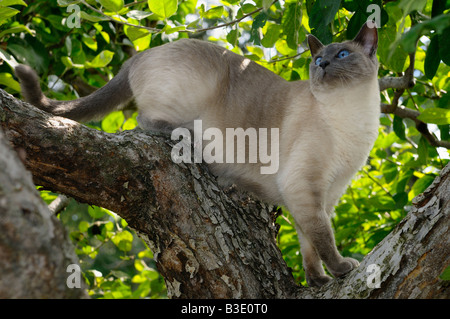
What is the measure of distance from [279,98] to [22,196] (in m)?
2.02

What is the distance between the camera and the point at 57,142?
6.15ft

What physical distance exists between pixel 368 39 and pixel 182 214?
60.1 inches

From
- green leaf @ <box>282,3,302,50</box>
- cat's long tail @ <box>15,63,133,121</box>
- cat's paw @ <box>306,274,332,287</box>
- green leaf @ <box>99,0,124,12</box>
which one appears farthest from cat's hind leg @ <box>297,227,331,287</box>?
green leaf @ <box>99,0,124,12</box>

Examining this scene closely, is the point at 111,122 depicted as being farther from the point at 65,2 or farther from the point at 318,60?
the point at 318,60

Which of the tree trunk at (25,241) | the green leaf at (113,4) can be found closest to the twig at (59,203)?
the green leaf at (113,4)

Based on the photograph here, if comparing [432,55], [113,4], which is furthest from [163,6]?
[432,55]

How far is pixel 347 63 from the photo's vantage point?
264cm

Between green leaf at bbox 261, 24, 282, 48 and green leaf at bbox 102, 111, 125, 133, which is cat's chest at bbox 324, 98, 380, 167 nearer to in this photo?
green leaf at bbox 261, 24, 282, 48

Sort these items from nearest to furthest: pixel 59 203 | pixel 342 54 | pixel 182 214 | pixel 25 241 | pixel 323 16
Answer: pixel 25 241 → pixel 323 16 → pixel 182 214 → pixel 342 54 → pixel 59 203

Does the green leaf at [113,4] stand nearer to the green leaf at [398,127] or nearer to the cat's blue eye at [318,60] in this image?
the cat's blue eye at [318,60]

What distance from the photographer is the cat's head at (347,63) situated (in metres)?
2.62

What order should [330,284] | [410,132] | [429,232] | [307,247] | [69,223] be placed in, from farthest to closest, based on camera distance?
1. [69,223]
2. [410,132]
3. [307,247]
4. [330,284]
5. [429,232]

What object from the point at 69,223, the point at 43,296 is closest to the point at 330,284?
the point at 43,296
